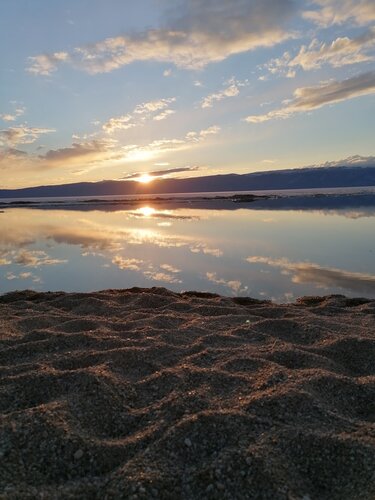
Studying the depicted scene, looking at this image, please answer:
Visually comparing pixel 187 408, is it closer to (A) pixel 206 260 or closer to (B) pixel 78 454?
(B) pixel 78 454

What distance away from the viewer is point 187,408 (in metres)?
5.23

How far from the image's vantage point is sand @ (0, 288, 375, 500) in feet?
13.1

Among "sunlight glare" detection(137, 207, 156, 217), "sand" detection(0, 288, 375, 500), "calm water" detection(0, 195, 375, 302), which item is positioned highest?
"sunlight glare" detection(137, 207, 156, 217)

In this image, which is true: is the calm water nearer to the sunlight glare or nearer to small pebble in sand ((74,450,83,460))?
small pebble in sand ((74,450,83,460))

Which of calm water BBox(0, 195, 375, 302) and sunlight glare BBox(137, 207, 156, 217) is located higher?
sunlight glare BBox(137, 207, 156, 217)

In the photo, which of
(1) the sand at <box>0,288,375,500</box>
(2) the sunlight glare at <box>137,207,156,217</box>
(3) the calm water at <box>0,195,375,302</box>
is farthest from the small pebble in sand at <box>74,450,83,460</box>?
(2) the sunlight glare at <box>137,207,156,217</box>

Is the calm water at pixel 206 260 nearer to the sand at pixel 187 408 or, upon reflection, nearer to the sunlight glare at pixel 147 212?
the sand at pixel 187 408

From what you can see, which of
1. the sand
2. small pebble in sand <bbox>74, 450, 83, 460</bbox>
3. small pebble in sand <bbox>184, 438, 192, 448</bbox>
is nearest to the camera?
the sand

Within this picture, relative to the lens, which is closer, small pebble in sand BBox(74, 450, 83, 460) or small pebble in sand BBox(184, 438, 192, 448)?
small pebble in sand BBox(74, 450, 83, 460)

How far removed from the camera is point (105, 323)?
894 centimetres

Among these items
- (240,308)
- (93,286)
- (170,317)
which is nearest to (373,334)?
(240,308)

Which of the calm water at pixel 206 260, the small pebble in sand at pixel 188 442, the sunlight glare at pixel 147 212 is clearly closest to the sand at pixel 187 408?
the small pebble in sand at pixel 188 442

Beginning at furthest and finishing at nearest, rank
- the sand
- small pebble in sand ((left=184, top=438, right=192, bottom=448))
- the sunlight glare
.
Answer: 1. the sunlight glare
2. small pebble in sand ((left=184, top=438, right=192, bottom=448))
3. the sand

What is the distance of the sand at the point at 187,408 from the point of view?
13.1 feet
